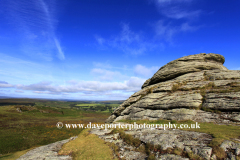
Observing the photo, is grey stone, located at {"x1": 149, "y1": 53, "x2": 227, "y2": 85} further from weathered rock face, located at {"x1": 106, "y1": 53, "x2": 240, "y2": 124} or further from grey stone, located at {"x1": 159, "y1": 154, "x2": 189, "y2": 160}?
grey stone, located at {"x1": 159, "y1": 154, "x2": 189, "y2": 160}

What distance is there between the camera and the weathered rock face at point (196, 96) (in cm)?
1736

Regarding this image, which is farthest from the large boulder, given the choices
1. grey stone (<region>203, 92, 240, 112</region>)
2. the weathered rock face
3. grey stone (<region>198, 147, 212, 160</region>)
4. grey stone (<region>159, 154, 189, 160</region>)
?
grey stone (<region>159, 154, 189, 160</region>)

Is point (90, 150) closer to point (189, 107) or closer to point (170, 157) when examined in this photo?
point (170, 157)

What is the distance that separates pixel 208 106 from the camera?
18.6 metres

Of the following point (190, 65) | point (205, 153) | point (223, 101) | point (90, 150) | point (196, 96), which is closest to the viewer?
point (205, 153)

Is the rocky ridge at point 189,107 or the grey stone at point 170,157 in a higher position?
the rocky ridge at point 189,107

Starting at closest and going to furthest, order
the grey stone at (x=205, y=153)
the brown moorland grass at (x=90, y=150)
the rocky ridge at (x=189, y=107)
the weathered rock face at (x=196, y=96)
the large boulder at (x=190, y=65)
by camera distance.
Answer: the grey stone at (x=205, y=153), the rocky ridge at (x=189, y=107), the brown moorland grass at (x=90, y=150), the weathered rock face at (x=196, y=96), the large boulder at (x=190, y=65)

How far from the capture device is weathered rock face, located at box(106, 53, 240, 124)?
1736 centimetres

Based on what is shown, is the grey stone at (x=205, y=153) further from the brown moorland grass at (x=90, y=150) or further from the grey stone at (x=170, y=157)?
the brown moorland grass at (x=90, y=150)

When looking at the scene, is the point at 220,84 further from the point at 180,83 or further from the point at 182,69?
the point at 182,69

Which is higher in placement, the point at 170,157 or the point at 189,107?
the point at 189,107

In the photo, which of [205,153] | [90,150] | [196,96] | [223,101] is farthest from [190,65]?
[90,150]

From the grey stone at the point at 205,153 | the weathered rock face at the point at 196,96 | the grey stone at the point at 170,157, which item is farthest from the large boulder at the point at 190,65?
the grey stone at the point at 170,157

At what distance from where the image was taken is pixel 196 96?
2130 cm
